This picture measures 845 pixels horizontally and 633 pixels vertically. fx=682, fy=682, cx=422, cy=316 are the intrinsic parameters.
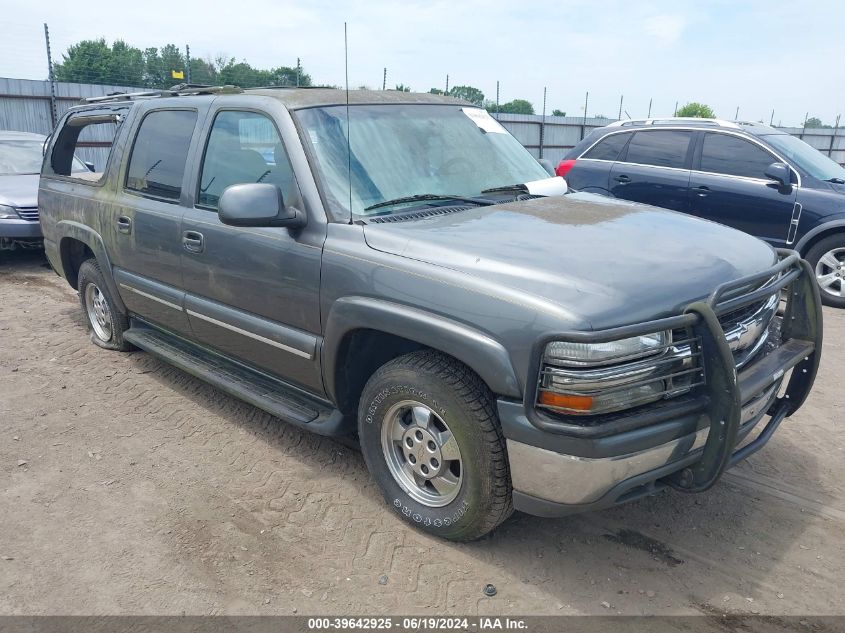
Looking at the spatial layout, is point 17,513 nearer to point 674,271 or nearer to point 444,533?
point 444,533

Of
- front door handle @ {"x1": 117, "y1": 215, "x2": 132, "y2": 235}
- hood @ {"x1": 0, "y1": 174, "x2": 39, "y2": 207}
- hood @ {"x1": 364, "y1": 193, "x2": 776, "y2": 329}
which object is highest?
hood @ {"x1": 364, "y1": 193, "x2": 776, "y2": 329}

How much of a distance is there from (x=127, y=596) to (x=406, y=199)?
6.96ft

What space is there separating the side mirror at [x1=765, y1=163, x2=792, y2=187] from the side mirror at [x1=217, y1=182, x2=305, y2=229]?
236 inches

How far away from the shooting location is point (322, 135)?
341 cm

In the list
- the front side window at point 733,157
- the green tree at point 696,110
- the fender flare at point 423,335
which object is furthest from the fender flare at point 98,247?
the green tree at point 696,110

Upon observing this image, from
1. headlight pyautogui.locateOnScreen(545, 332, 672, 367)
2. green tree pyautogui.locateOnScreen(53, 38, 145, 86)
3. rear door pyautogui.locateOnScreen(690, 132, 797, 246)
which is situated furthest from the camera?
green tree pyautogui.locateOnScreen(53, 38, 145, 86)

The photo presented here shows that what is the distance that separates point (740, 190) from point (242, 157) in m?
5.88

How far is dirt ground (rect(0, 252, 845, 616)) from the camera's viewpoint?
271 cm

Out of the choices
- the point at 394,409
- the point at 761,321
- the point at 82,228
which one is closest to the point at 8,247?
the point at 82,228

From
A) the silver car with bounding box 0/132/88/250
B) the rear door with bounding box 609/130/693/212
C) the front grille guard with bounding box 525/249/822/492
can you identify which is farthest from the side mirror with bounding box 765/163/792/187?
the silver car with bounding box 0/132/88/250

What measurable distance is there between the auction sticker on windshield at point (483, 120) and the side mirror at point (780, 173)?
4.23m

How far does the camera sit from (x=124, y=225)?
4570 mm

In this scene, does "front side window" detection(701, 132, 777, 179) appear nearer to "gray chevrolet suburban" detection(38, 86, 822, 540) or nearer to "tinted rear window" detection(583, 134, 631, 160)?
"tinted rear window" detection(583, 134, 631, 160)

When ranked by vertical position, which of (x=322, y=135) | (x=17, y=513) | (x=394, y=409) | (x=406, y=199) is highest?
(x=322, y=135)
